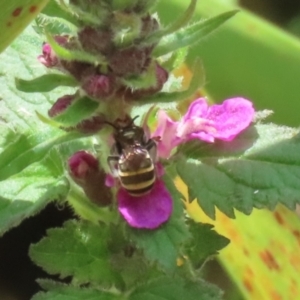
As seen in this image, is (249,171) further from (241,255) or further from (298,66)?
(298,66)

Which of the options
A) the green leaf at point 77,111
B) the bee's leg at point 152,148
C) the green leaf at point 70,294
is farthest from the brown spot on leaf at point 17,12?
the green leaf at point 70,294

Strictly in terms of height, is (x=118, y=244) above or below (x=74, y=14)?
below

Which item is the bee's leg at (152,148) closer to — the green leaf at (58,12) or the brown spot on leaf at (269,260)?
the green leaf at (58,12)

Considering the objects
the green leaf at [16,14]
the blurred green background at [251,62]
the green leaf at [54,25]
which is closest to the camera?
the green leaf at [16,14]

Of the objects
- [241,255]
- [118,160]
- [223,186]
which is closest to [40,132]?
[118,160]

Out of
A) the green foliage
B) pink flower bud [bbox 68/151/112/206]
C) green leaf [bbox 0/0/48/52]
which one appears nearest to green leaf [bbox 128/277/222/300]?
the green foliage

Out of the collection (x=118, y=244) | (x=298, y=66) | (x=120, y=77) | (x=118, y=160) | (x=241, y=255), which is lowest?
(x=241, y=255)

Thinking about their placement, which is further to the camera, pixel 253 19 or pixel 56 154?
pixel 253 19
